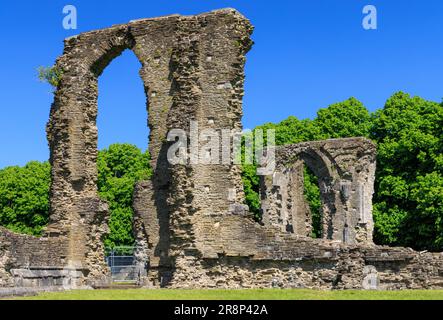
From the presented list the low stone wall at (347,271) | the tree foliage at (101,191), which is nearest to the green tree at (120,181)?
the tree foliage at (101,191)

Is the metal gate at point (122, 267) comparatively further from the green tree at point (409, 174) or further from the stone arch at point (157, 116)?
the green tree at point (409, 174)

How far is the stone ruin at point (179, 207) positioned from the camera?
2123cm

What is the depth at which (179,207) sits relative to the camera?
22641 millimetres

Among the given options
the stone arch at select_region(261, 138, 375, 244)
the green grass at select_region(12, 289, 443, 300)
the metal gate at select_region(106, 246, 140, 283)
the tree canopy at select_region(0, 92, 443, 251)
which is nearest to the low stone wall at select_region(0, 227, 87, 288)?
the green grass at select_region(12, 289, 443, 300)

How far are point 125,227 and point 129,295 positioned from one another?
100 ft

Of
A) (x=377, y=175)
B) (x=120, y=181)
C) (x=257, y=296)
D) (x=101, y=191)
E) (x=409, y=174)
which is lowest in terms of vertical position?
(x=257, y=296)

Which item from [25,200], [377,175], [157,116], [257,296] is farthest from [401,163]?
[257,296]

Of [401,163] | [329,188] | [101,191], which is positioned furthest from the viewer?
[101,191]

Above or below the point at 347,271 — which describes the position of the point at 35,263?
above

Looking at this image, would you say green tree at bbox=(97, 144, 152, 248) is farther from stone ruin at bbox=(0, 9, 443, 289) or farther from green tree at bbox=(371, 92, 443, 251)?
stone ruin at bbox=(0, 9, 443, 289)

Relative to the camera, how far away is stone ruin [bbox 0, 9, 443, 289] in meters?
21.2

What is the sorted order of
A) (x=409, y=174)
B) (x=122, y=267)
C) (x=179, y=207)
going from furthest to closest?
1. (x=122, y=267)
2. (x=409, y=174)
3. (x=179, y=207)

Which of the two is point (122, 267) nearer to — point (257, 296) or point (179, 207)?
point (179, 207)

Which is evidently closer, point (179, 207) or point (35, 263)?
point (179, 207)
